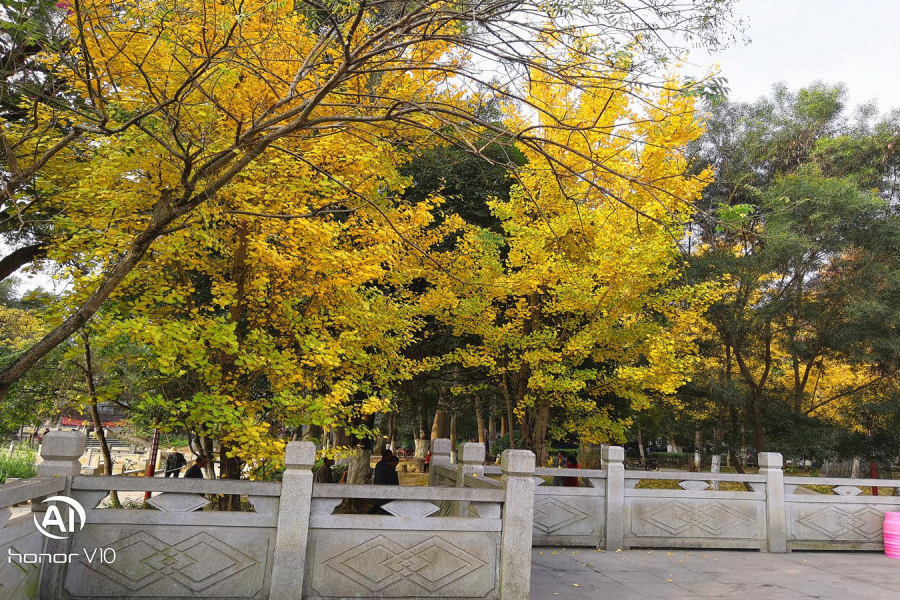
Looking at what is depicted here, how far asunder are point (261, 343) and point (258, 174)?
1.95m

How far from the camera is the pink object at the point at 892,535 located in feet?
30.0

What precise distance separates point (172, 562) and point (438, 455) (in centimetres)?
494

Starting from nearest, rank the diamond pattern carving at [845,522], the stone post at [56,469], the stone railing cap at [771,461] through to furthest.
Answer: the stone post at [56,469] < the diamond pattern carving at [845,522] < the stone railing cap at [771,461]

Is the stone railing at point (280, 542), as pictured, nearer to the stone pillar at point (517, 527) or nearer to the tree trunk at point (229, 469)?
the stone pillar at point (517, 527)

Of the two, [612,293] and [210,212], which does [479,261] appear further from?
[210,212]

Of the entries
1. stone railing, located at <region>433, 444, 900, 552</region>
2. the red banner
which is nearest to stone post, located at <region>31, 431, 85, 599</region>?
stone railing, located at <region>433, 444, 900, 552</region>

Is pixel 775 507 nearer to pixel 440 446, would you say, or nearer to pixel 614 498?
pixel 614 498

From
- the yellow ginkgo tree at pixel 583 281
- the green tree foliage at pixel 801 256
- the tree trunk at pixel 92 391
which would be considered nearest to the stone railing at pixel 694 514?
the yellow ginkgo tree at pixel 583 281

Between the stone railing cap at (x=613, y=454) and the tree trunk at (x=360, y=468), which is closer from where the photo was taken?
the stone railing cap at (x=613, y=454)

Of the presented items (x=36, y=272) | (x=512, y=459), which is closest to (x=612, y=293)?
(x=512, y=459)

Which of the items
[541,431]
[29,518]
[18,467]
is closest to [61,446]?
[29,518]

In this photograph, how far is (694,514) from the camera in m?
9.06

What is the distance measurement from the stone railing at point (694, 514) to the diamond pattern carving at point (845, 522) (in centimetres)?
2

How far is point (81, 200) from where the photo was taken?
6434 mm
